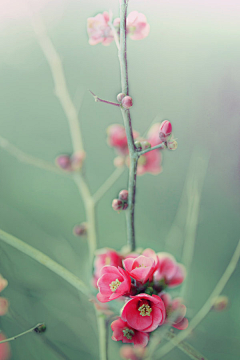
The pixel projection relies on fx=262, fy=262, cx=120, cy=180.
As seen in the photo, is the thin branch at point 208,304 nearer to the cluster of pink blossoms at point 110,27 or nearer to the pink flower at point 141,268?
the pink flower at point 141,268

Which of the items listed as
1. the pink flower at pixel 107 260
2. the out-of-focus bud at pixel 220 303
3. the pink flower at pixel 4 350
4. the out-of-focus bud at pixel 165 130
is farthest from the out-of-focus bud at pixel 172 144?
the pink flower at pixel 4 350

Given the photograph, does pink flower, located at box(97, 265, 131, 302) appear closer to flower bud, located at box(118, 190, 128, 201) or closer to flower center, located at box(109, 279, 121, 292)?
flower center, located at box(109, 279, 121, 292)

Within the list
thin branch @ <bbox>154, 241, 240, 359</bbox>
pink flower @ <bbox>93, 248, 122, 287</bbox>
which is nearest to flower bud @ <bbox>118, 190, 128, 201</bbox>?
pink flower @ <bbox>93, 248, 122, 287</bbox>

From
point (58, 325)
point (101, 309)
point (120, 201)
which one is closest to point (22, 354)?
point (58, 325)

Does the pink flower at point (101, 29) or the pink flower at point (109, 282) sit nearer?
the pink flower at point (109, 282)

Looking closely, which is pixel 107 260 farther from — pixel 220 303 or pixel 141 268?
pixel 220 303

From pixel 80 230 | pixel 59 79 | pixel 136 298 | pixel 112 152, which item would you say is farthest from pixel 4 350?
pixel 59 79
